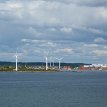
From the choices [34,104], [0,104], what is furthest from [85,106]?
[0,104]

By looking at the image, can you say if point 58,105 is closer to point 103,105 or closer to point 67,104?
point 67,104

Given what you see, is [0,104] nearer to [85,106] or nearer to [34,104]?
[34,104]

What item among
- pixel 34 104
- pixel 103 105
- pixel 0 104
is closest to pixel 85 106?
pixel 103 105

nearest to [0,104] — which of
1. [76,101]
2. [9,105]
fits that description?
[9,105]

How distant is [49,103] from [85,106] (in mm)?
7790

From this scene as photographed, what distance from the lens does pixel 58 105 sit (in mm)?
73562

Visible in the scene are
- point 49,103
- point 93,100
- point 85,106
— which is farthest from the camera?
point 93,100

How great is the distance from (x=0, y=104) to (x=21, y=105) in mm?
4576

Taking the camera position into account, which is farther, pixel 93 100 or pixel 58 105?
pixel 93 100

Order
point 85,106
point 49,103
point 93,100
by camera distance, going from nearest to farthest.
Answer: point 85,106, point 49,103, point 93,100

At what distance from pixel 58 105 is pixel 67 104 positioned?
190 cm

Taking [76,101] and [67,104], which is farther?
[76,101]

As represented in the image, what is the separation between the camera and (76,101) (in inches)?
3155

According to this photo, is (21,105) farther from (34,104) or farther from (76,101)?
(76,101)
